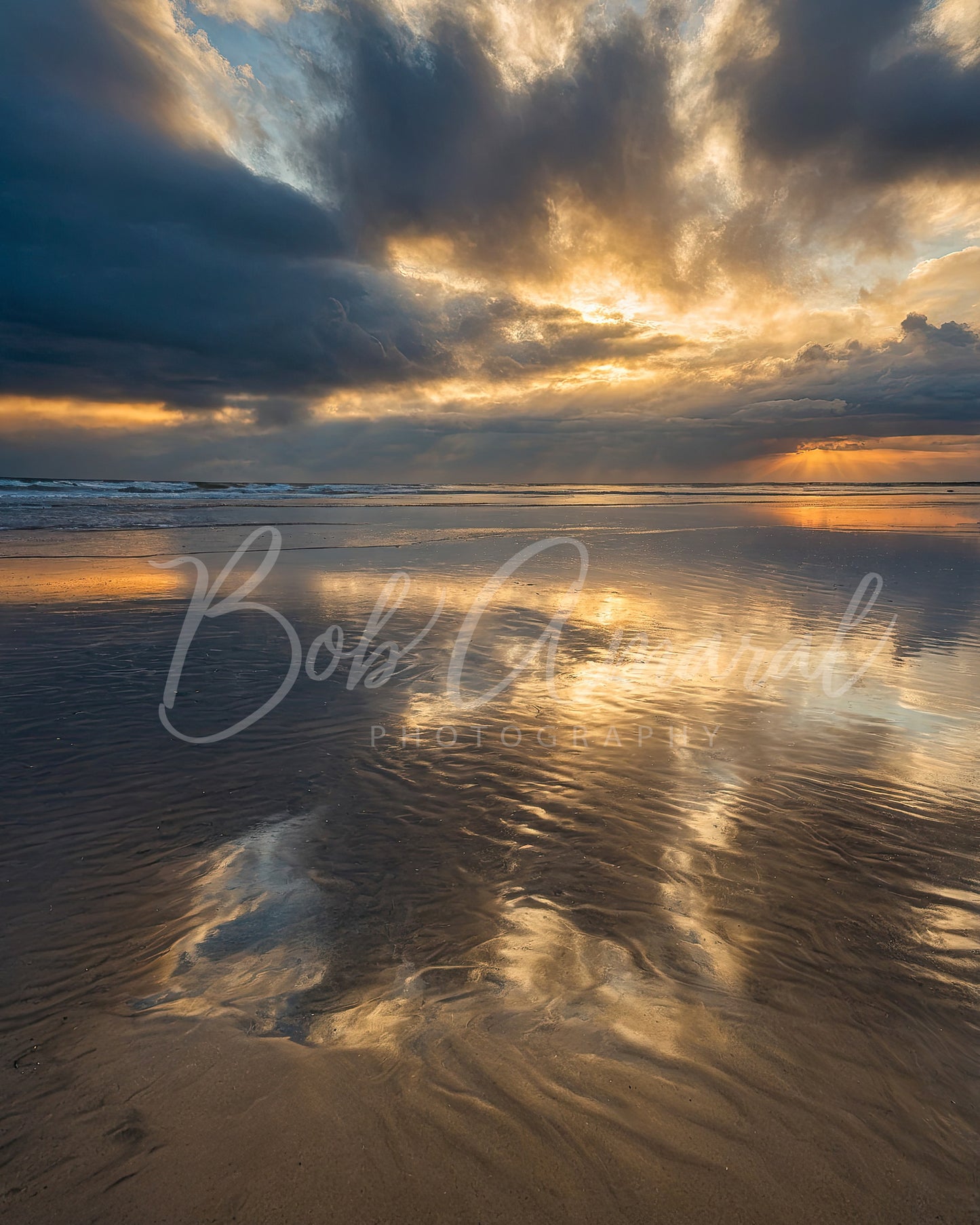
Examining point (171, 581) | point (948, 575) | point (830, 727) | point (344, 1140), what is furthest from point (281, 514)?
point (344, 1140)

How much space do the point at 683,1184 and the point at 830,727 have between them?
20.3 ft

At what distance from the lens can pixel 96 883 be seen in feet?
14.9

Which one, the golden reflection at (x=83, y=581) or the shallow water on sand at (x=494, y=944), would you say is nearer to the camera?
the shallow water on sand at (x=494, y=944)

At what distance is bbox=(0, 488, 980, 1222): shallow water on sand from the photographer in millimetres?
2611

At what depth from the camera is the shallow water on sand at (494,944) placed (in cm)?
261

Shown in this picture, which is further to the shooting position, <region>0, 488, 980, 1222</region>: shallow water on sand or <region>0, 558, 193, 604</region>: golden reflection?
<region>0, 558, 193, 604</region>: golden reflection

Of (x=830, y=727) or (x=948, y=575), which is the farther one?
(x=948, y=575)

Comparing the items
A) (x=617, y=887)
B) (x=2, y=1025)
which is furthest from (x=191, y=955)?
(x=617, y=887)

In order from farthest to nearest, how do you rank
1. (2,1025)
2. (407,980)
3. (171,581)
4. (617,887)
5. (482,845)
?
(171,581) → (482,845) → (617,887) → (407,980) → (2,1025)

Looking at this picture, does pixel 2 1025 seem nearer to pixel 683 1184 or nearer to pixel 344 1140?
pixel 344 1140

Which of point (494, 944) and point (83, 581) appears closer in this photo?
point (494, 944)

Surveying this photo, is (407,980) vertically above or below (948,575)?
below

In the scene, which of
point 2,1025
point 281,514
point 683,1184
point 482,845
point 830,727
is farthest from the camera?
point 281,514

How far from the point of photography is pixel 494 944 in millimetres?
3957
